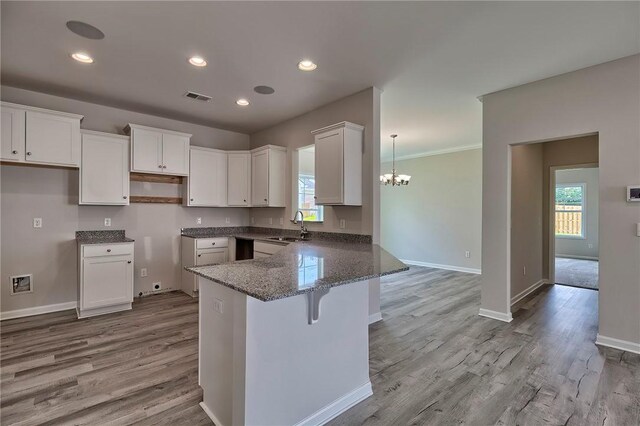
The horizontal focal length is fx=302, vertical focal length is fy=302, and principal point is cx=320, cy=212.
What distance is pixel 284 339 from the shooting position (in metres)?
1.68

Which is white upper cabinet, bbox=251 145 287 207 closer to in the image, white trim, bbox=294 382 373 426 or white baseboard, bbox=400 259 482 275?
white trim, bbox=294 382 373 426

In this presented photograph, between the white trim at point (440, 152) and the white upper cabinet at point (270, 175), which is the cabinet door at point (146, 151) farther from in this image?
the white trim at point (440, 152)

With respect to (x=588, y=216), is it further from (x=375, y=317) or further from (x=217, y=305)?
(x=217, y=305)

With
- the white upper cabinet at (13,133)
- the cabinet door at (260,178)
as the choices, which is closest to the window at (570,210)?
the cabinet door at (260,178)

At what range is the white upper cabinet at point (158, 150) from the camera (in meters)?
4.16

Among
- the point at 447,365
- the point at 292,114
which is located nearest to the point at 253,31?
the point at 292,114

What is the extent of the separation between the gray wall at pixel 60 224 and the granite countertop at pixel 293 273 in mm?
3164

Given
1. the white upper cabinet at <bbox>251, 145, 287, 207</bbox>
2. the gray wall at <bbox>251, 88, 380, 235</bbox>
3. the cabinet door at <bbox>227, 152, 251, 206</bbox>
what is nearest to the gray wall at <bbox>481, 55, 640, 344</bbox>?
the gray wall at <bbox>251, 88, 380, 235</bbox>

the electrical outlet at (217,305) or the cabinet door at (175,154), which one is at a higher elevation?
the cabinet door at (175,154)

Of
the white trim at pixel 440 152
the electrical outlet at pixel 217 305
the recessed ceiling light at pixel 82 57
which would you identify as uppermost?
the recessed ceiling light at pixel 82 57

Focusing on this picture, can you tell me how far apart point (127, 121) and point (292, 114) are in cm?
240

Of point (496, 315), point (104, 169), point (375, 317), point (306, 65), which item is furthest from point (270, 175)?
point (496, 315)

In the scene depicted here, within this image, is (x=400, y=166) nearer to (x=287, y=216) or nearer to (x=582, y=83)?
(x=287, y=216)

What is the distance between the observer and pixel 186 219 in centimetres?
499
